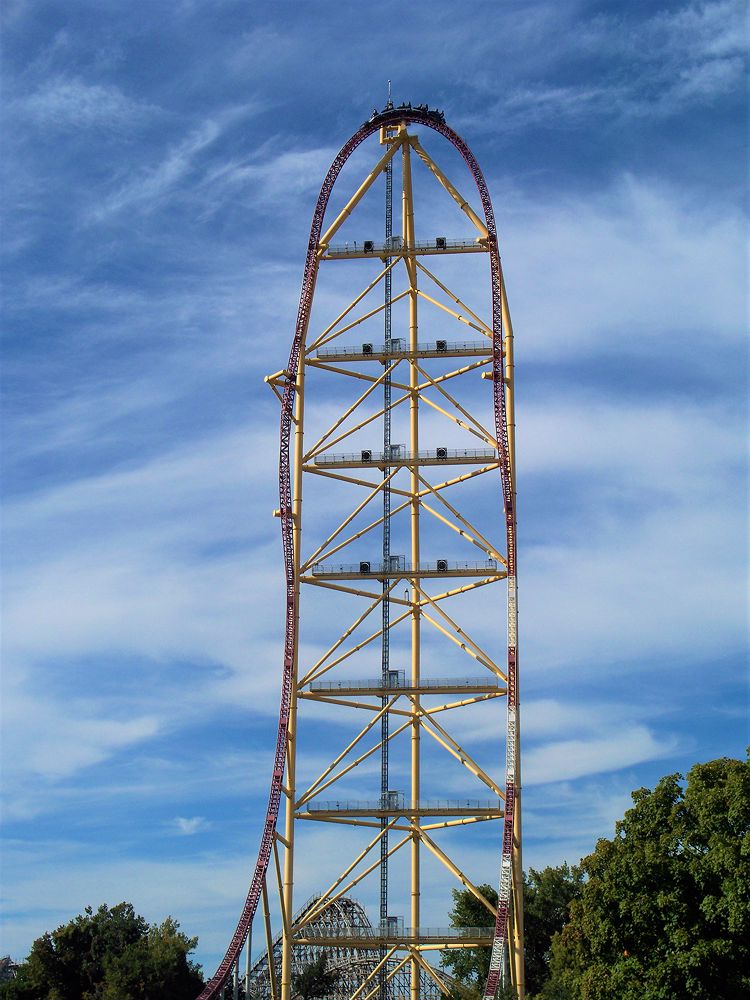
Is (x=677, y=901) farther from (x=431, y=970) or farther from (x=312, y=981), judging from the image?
(x=312, y=981)

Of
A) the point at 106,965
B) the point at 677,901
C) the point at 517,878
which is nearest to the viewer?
the point at 677,901

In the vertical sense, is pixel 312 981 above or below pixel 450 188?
below

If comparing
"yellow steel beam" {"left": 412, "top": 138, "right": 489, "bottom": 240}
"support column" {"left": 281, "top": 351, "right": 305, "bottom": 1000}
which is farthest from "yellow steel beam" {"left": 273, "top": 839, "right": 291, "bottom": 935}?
"yellow steel beam" {"left": 412, "top": 138, "right": 489, "bottom": 240}

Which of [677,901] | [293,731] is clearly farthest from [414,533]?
[677,901]

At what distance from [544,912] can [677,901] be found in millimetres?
28376

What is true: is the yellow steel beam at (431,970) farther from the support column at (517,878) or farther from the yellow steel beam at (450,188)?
the yellow steel beam at (450,188)

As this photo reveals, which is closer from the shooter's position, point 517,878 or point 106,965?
point 517,878

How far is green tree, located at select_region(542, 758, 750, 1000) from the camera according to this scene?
151 feet

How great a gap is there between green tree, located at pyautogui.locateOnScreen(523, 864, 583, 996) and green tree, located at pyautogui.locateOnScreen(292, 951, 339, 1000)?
9.78 m

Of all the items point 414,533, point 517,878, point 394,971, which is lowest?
point 394,971

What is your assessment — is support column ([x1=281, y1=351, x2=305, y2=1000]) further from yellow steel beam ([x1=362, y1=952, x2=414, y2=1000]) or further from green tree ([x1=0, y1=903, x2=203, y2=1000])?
green tree ([x1=0, y1=903, x2=203, y2=1000])

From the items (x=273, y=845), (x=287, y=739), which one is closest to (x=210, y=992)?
(x=273, y=845)

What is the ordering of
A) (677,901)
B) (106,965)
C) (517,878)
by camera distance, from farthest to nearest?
(106,965)
(517,878)
(677,901)

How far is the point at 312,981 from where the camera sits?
71875 millimetres
